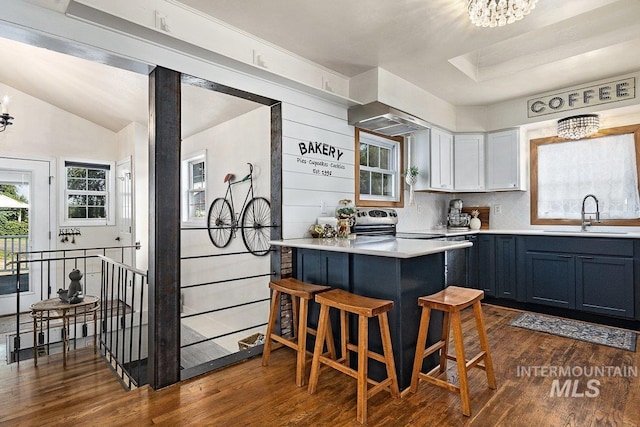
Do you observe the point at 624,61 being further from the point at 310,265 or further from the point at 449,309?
the point at 310,265

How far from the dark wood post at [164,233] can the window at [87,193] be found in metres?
4.34

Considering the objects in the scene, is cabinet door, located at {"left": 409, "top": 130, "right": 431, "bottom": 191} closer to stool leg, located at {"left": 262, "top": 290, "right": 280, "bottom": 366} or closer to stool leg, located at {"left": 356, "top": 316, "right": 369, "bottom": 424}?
stool leg, located at {"left": 262, "top": 290, "right": 280, "bottom": 366}

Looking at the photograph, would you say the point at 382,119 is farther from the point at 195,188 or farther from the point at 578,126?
the point at 195,188

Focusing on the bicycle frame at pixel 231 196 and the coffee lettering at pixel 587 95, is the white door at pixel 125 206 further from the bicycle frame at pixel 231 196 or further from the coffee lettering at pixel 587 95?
the coffee lettering at pixel 587 95

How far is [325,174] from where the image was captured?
333 cm

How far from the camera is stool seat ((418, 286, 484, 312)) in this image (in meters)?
1.94

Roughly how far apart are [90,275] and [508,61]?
668 cm

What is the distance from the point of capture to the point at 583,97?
3.69 m

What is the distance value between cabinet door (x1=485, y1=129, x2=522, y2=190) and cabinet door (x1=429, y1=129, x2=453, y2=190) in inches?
19.5

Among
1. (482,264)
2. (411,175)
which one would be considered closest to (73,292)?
(411,175)

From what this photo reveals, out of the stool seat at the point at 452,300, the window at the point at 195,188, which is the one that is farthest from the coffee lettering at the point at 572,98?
the window at the point at 195,188

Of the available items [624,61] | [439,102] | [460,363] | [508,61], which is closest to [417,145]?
[439,102]

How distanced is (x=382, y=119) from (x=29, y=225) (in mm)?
5429

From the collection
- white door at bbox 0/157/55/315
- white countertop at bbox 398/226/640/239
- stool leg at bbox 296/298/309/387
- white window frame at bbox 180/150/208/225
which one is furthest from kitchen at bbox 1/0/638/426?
white door at bbox 0/157/55/315
